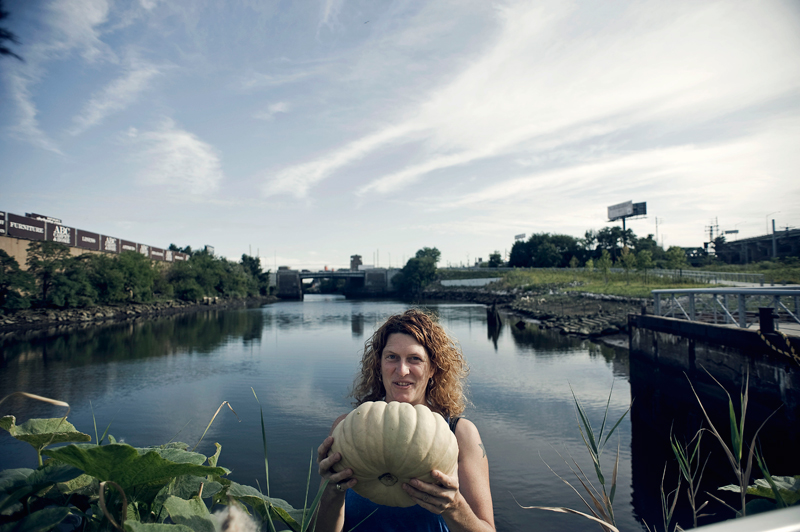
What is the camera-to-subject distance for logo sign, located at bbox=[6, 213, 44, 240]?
114 feet

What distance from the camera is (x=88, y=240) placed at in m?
47.5

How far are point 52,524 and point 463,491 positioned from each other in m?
1.62

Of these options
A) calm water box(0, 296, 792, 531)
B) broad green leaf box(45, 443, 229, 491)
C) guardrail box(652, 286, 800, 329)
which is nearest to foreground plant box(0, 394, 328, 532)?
broad green leaf box(45, 443, 229, 491)

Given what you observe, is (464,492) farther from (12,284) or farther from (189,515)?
(12,284)

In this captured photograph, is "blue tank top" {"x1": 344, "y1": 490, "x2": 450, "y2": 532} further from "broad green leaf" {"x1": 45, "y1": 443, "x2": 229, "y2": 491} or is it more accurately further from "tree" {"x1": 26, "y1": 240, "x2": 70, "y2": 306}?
"tree" {"x1": 26, "y1": 240, "x2": 70, "y2": 306}

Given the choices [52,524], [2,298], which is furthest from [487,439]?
[2,298]

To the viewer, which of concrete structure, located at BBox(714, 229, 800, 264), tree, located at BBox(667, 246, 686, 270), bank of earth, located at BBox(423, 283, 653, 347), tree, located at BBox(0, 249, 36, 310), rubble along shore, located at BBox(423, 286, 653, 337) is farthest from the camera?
tree, located at BBox(667, 246, 686, 270)

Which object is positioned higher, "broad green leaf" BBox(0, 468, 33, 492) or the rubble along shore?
"broad green leaf" BBox(0, 468, 33, 492)

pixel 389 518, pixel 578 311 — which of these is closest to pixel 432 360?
pixel 389 518

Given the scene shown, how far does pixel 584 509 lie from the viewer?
7.95 metres

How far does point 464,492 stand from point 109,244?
60.7 metres

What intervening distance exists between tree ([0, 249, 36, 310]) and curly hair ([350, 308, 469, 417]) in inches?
1570

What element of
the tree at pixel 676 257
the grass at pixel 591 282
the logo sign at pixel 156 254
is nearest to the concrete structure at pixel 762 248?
the tree at pixel 676 257

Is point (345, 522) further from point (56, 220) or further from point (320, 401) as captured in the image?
point (56, 220)
